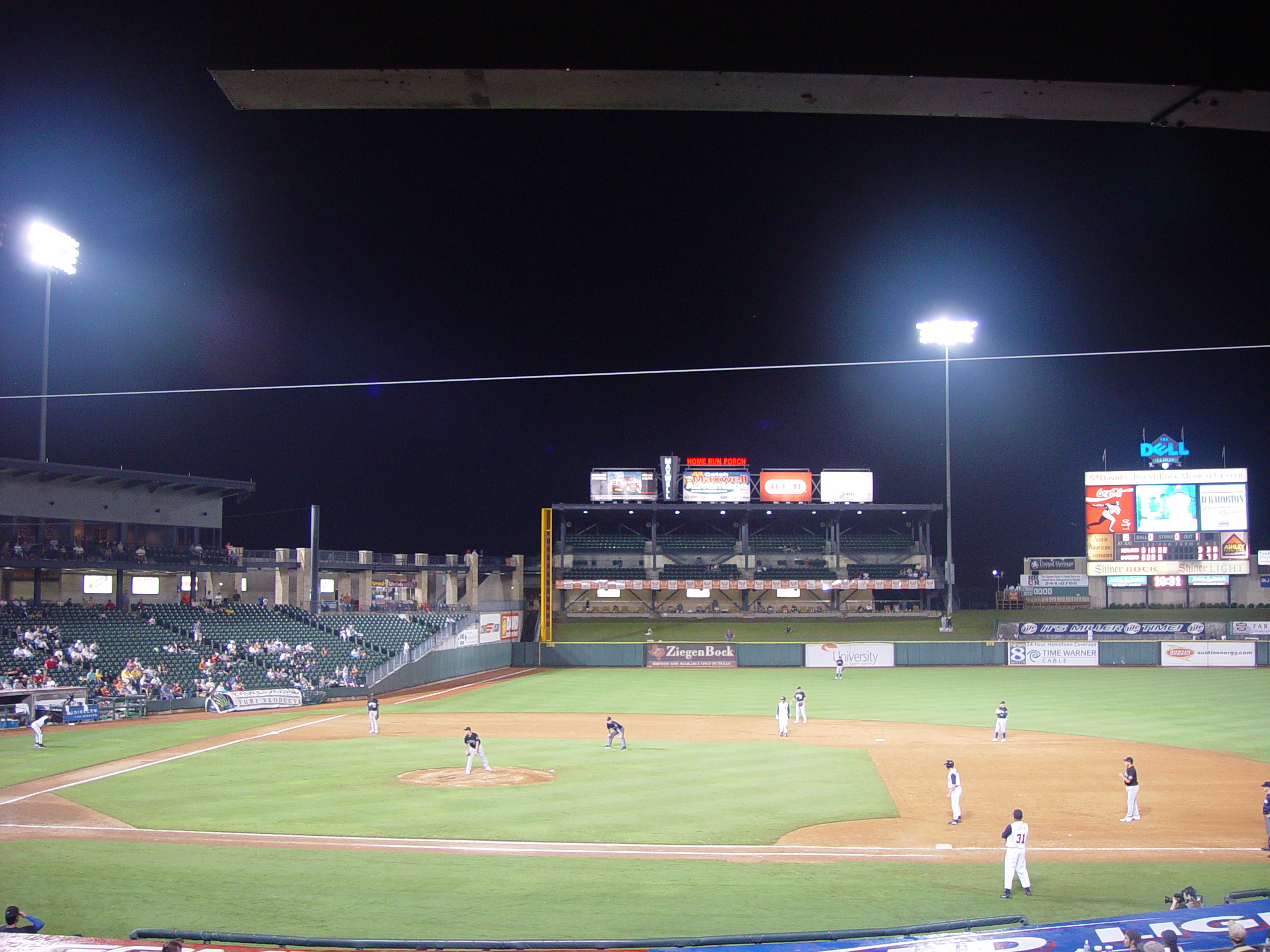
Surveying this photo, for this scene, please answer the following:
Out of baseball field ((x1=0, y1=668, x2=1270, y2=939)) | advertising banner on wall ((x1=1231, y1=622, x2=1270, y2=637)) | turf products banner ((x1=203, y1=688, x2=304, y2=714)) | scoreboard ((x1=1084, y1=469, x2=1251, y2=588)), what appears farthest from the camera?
advertising banner on wall ((x1=1231, y1=622, x2=1270, y2=637))

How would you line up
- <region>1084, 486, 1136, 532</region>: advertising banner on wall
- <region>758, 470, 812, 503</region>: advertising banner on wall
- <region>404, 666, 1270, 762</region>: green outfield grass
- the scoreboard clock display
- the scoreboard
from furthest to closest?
<region>758, 470, 812, 503</region>: advertising banner on wall → the scoreboard clock display → <region>1084, 486, 1136, 532</region>: advertising banner on wall → the scoreboard → <region>404, 666, 1270, 762</region>: green outfield grass

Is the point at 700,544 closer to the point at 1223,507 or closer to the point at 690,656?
the point at 690,656

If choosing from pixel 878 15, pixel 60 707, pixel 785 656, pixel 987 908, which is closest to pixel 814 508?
pixel 785 656

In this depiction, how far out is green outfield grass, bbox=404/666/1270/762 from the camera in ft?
104

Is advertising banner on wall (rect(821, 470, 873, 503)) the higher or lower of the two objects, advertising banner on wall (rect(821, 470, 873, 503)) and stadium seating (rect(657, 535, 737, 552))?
the higher

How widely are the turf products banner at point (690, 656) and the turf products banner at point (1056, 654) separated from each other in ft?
56.8

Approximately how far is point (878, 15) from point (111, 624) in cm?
4482

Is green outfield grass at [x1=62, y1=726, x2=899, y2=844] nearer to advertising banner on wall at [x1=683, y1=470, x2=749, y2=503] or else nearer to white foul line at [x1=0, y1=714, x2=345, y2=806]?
white foul line at [x1=0, y1=714, x2=345, y2=806]

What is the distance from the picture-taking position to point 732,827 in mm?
17578

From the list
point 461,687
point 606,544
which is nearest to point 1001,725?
point 461,687

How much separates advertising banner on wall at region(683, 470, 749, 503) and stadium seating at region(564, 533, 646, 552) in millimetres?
6526

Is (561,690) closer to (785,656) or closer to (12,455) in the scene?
(785,656)

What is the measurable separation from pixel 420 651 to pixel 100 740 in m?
21.5

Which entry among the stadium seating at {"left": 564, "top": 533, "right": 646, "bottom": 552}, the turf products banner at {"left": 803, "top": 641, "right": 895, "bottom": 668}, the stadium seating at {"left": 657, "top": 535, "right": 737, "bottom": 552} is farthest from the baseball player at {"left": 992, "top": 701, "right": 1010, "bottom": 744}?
the stadium seating at {"left": 564, "top": 533, "right": 646, "bottom": 552}
